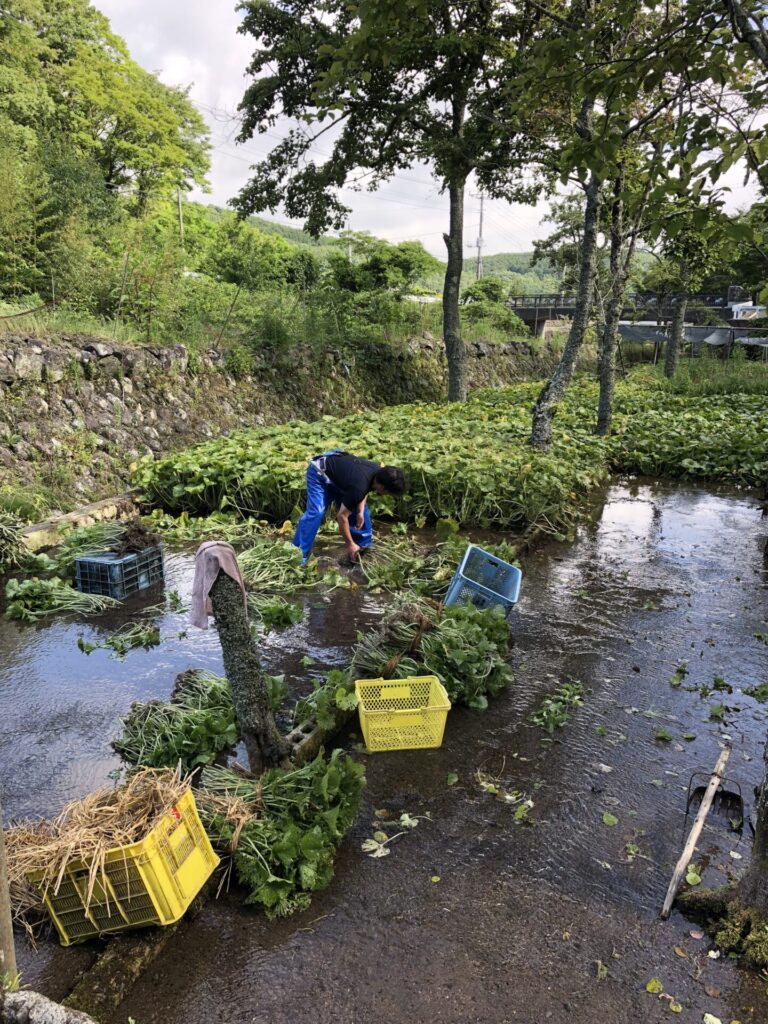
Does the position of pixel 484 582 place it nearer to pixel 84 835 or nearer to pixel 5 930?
pixel 84 835

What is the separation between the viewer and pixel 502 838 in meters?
3.09

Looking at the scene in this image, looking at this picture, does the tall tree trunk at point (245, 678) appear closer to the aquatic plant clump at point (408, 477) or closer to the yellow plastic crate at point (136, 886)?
the yellow plastic crate at point (136, 886)

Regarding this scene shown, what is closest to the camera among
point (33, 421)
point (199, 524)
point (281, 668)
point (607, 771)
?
point (607, 771)

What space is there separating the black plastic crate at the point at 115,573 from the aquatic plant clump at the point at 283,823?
9.98 feet

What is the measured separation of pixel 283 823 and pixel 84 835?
824 mm

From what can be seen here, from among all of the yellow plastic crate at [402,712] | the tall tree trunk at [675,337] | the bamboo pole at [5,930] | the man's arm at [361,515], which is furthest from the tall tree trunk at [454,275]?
the bamboo pole at [5,930]

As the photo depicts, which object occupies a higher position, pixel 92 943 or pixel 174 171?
pixel 174 171

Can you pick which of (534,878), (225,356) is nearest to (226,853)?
(534,878)

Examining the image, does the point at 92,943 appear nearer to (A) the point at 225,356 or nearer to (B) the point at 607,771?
(B) the point at 607,771

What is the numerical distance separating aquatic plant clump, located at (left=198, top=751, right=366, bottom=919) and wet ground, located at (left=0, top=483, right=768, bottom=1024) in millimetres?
106

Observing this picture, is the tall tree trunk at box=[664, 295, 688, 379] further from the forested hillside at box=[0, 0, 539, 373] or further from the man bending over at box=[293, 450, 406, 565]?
the man bending over at box=[293, 450, 406, 565]

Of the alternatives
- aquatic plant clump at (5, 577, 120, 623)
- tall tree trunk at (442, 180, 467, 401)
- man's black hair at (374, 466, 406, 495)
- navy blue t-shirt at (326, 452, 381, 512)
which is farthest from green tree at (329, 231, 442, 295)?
aquatic plant clump at (5, 577, 120, 623)

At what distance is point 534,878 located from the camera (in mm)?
2846

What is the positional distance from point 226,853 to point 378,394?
1511cm
